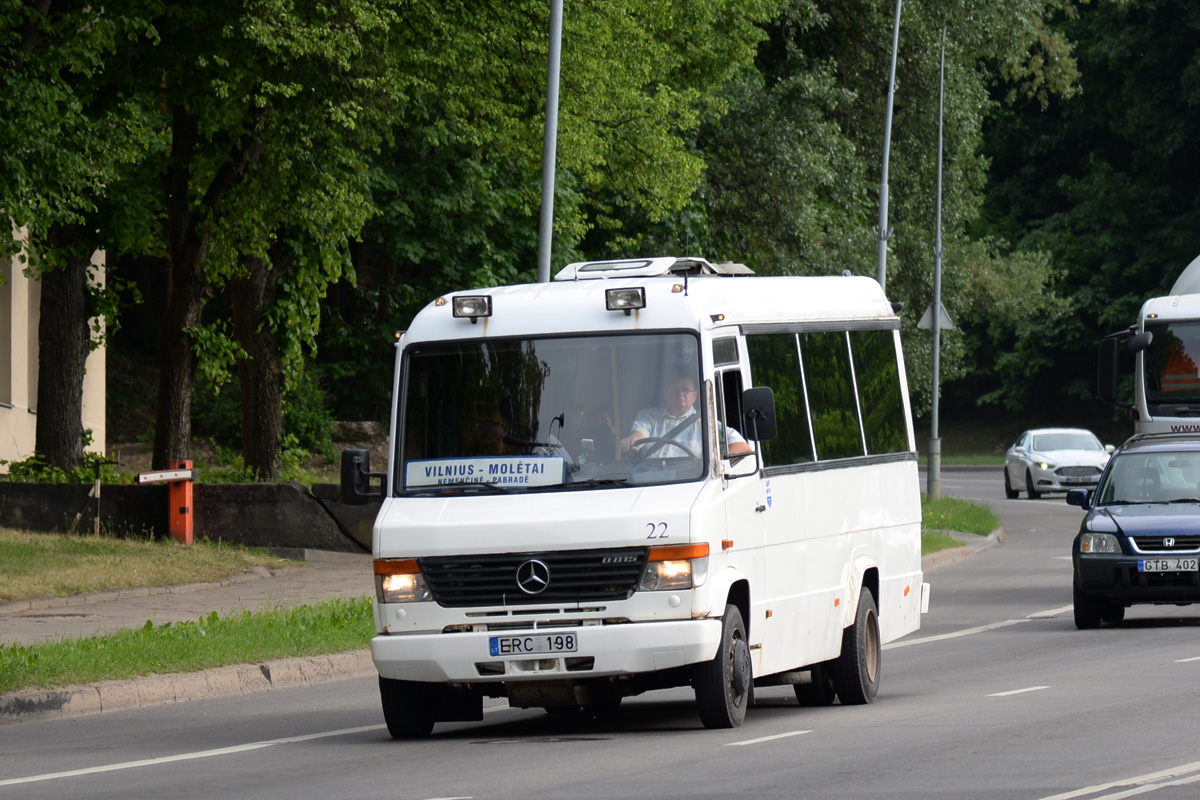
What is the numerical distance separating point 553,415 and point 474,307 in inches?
35.1

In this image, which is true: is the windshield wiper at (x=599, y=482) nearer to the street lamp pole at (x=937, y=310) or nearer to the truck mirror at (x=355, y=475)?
the truck mirror at (x=355, y=475)

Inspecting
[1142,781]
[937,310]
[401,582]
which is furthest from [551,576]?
[937,310]

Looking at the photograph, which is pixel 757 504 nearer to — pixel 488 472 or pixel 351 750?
pixel 488 472

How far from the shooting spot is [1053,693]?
12586 mm

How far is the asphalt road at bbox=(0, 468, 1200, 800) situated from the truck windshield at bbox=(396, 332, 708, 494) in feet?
4.79

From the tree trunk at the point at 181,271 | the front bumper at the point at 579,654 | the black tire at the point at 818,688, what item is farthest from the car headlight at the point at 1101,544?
the tree trunk at the point at 181,271

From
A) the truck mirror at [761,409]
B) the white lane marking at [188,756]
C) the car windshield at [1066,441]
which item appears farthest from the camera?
the car windshield at [1066,441]

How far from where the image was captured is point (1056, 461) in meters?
45.8

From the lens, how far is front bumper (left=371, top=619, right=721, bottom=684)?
10211mm

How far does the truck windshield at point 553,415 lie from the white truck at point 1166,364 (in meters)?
13.6

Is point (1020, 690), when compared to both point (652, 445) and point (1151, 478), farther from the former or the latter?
point (1151, 478)

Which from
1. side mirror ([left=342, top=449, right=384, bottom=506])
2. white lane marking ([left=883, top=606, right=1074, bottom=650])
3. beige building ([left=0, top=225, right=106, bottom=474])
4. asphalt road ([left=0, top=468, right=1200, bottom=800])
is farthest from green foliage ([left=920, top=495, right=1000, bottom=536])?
side mirror ([left=342, top=449, right=384, bottom=506])

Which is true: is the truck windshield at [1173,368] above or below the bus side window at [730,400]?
above

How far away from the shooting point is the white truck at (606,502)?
10289mm
